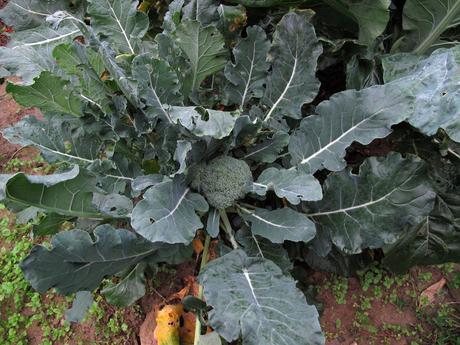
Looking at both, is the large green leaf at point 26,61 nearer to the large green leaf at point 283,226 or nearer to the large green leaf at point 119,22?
the large green leaf at point 119,22

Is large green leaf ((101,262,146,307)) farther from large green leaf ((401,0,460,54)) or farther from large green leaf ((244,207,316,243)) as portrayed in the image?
large green leaf ((401,0,460,54))

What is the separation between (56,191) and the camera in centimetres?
128

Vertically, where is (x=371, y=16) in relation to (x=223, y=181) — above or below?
above

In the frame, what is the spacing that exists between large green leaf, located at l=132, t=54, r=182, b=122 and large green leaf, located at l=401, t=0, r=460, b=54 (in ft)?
3.19

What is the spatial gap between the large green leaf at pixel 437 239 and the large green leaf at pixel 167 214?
78 centimetres

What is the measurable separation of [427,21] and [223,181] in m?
1.02

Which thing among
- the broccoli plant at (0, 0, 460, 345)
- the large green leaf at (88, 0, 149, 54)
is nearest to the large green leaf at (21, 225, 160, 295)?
the broccoli plant at (0, 0, 460, 345)

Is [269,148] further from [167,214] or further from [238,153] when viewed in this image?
[167,214]

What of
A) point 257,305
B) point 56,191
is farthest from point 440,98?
point 56,191

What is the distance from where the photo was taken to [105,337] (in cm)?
191

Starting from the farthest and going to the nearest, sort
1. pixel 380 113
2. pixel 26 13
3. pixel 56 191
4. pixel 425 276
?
pixel 26 13, pixel 425 276, pixel 380 113, pixel 56 191

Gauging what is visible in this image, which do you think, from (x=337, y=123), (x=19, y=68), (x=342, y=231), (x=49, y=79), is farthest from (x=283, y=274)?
(x=19, y=68)

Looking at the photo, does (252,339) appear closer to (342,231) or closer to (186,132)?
(342,231)

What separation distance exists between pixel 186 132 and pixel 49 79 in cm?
52
